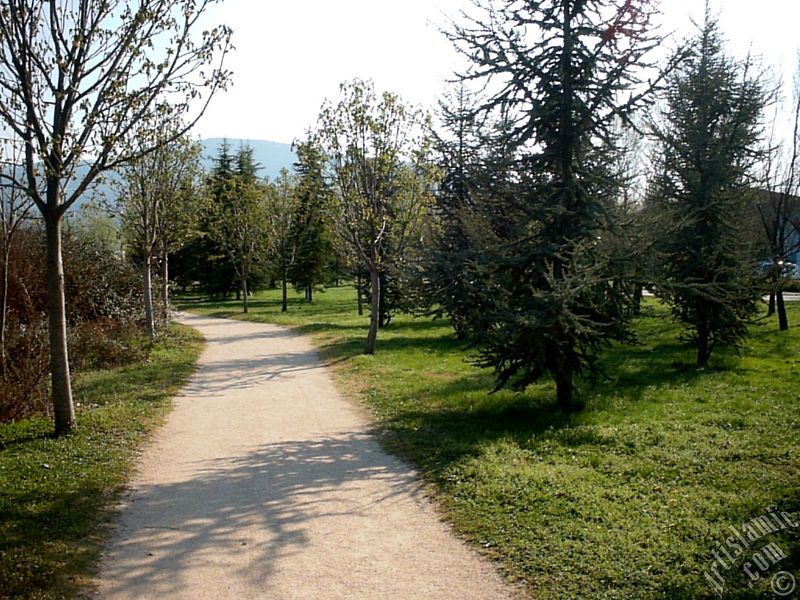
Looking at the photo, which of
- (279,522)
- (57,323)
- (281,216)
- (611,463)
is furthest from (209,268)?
(279,522)

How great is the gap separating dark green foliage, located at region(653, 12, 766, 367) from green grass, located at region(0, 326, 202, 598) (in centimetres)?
1107

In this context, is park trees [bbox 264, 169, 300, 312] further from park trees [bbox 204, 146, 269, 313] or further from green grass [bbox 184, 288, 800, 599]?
green grass [bbox 184, 288, 800, 599]

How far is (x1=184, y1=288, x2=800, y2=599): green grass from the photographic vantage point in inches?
184

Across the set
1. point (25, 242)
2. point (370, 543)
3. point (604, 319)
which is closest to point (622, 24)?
point (604, 319)

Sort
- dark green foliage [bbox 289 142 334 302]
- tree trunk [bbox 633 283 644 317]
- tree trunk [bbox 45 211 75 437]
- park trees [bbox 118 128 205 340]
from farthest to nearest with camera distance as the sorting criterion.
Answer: dark green foliage [bbox 289 142 334 302] < park trees [bbox 118 128 205 340] < tree trunk [bbox 633 283 644 317] < tree trunk [bbox 45 211 75 437]

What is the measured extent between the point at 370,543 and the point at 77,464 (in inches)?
152

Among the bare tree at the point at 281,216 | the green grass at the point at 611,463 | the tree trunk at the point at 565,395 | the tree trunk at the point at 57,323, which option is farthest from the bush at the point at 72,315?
the bare tree at the point at 281,216

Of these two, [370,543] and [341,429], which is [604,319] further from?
[370,543]

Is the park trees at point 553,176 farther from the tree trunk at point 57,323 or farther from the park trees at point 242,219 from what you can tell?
the park trees at point 242,219

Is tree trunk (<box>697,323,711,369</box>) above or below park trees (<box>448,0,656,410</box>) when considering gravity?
below

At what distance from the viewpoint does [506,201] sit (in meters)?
9.63

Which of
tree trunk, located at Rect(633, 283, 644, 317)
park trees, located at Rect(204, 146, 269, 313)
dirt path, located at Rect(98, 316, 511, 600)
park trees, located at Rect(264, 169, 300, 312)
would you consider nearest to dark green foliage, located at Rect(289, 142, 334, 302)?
park trees, located at Rect(264, 169, 300, 312)

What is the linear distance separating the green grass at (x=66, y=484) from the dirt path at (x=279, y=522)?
23cm

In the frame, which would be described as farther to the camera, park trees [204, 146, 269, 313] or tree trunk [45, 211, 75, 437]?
park trees [204, 146, 269, 313]
